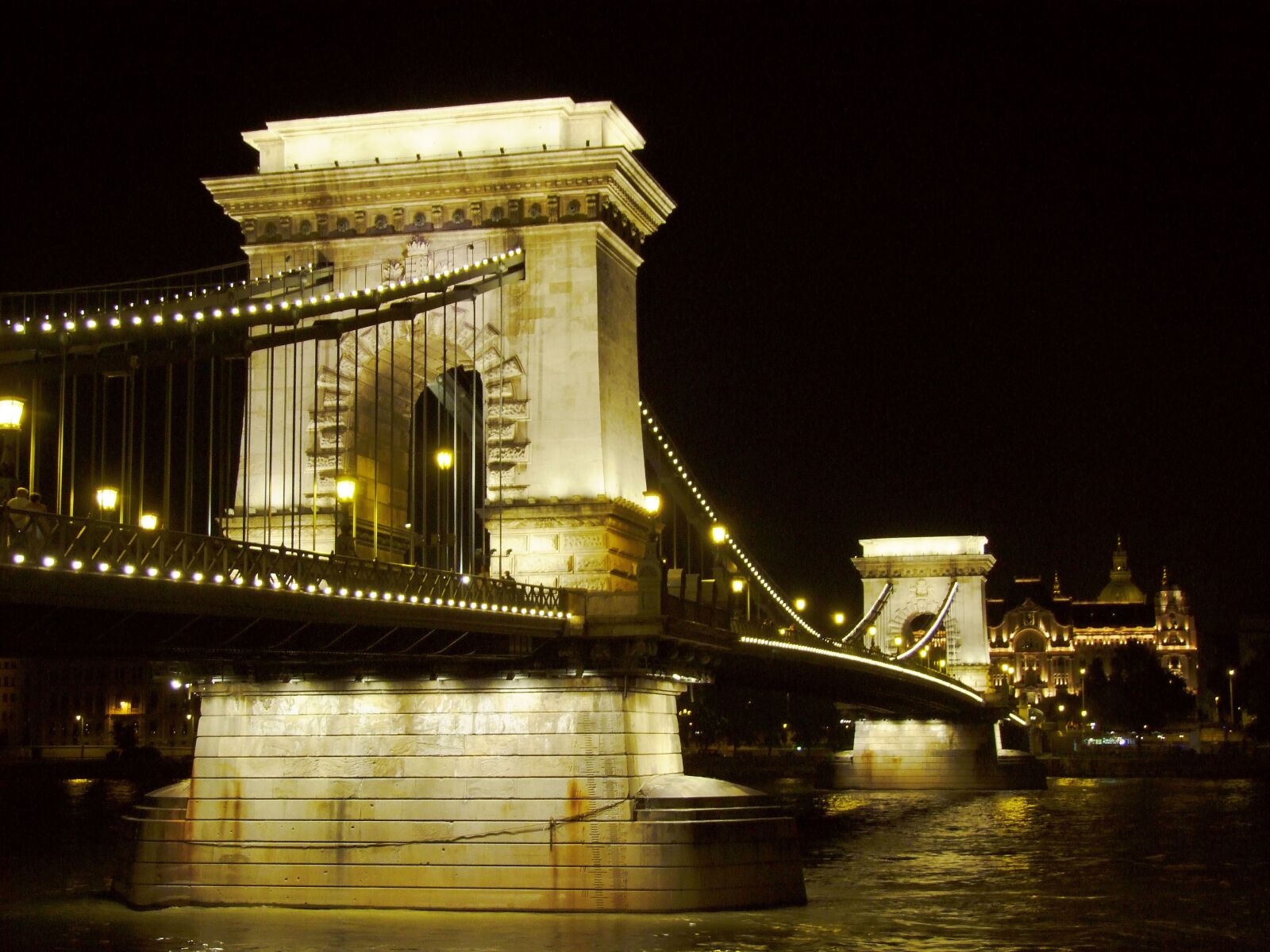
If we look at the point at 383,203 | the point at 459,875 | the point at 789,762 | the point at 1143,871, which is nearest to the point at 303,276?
the point at 383,203

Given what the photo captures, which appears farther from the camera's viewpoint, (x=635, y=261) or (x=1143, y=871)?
(x=1143, y=871)

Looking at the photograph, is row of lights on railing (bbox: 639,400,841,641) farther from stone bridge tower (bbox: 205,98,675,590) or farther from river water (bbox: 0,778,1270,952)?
river water (bbox: 0,778,1270,952)

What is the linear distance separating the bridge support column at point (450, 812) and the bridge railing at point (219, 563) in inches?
107

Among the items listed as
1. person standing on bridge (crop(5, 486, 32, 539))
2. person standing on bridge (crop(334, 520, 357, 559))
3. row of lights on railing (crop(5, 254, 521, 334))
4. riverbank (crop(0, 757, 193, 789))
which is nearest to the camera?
person standing on bridge (crop(5, 486, 32, 539))

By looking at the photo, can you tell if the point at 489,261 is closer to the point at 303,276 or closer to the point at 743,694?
the point at 303,276

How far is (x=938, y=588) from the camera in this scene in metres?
115

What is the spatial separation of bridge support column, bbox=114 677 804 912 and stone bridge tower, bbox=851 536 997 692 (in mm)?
80684

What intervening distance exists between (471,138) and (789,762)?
3149 inches

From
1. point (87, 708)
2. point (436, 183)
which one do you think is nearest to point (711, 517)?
point (436, 183)

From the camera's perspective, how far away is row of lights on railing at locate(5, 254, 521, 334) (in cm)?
2270

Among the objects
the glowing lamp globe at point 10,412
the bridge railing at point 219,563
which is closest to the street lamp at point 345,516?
the bridge railing at point 219,563

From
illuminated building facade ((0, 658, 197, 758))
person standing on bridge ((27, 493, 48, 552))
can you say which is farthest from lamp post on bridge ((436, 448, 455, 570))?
illuminated building facade ((0, 658, 197, 758))

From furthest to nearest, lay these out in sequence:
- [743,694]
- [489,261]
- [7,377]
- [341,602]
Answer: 1. [743,694]
2. [489,261]
3. [341,602]
4. [7,377]

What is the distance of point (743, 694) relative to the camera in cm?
12231
